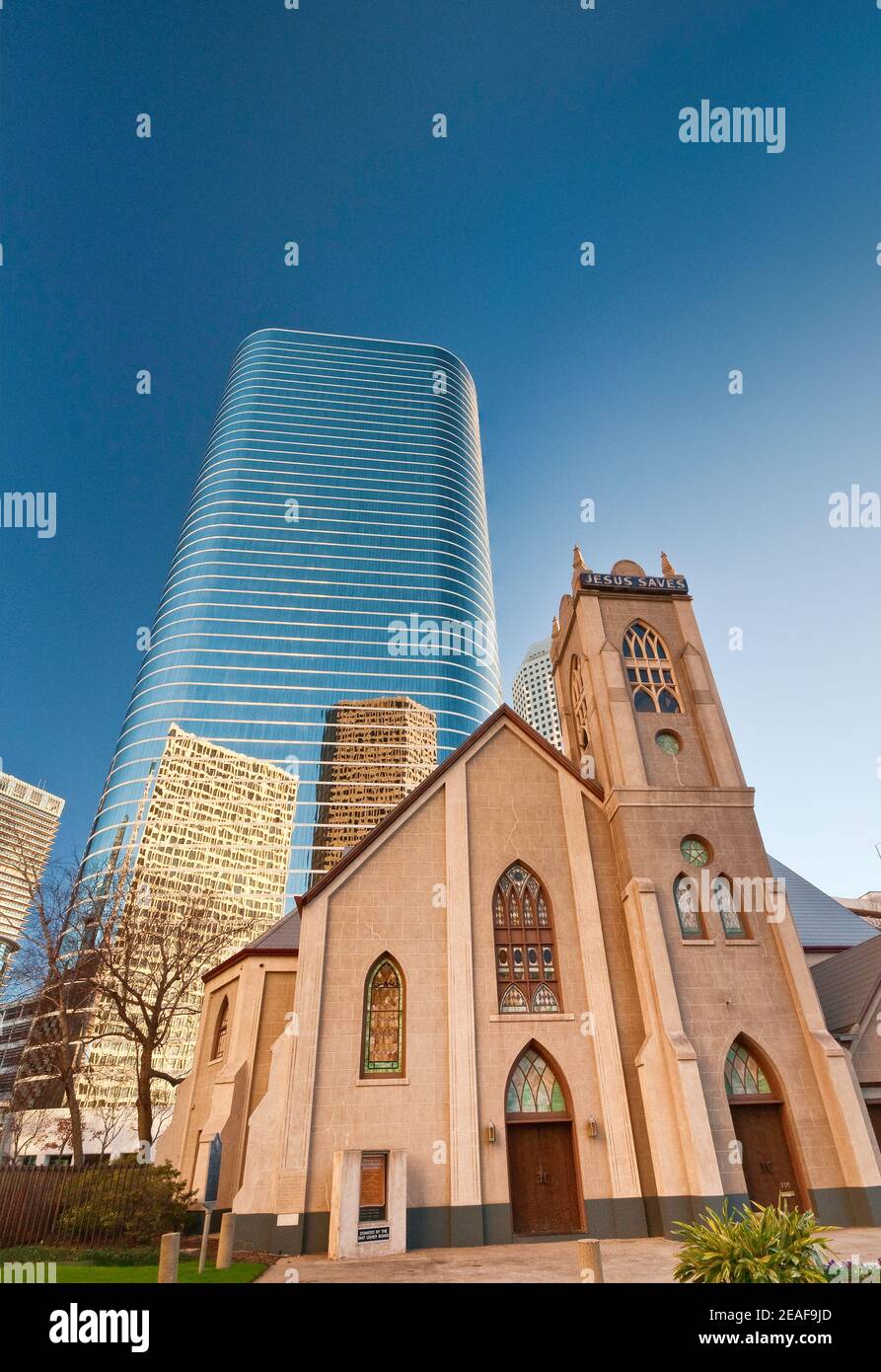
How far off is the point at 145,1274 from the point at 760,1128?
1339cm

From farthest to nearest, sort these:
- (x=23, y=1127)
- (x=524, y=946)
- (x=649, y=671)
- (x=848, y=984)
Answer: (x=23, y=1127) → (x=649, y=671) → (x=848, y=984) → (x=524, y=946)

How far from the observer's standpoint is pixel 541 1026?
1784 centimetres

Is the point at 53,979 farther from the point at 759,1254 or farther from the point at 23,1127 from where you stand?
the point at 23,1127

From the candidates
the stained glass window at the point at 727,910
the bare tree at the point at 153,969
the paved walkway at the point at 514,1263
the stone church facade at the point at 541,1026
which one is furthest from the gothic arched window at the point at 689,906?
the bare tree at the point at 153,969

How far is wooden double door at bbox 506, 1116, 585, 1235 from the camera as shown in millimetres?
16312

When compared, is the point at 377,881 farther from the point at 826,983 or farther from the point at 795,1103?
the point at 826,983

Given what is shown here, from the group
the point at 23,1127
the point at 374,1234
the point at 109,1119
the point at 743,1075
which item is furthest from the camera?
the point at 109,1119

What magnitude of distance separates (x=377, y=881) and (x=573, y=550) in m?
13.9

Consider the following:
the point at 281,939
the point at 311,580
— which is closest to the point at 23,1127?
the point at 281,939

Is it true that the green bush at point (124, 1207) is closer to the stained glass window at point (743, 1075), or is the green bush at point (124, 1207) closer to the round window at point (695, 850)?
the stained glass window at point (743, 1075)

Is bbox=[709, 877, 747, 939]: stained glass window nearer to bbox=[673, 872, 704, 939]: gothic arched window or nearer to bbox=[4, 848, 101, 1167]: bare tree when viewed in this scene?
bbox=[673, 872, 704, 939]: gothic arched window

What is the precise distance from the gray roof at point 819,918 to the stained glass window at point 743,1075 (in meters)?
8.09

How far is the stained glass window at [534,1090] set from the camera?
17172mm
